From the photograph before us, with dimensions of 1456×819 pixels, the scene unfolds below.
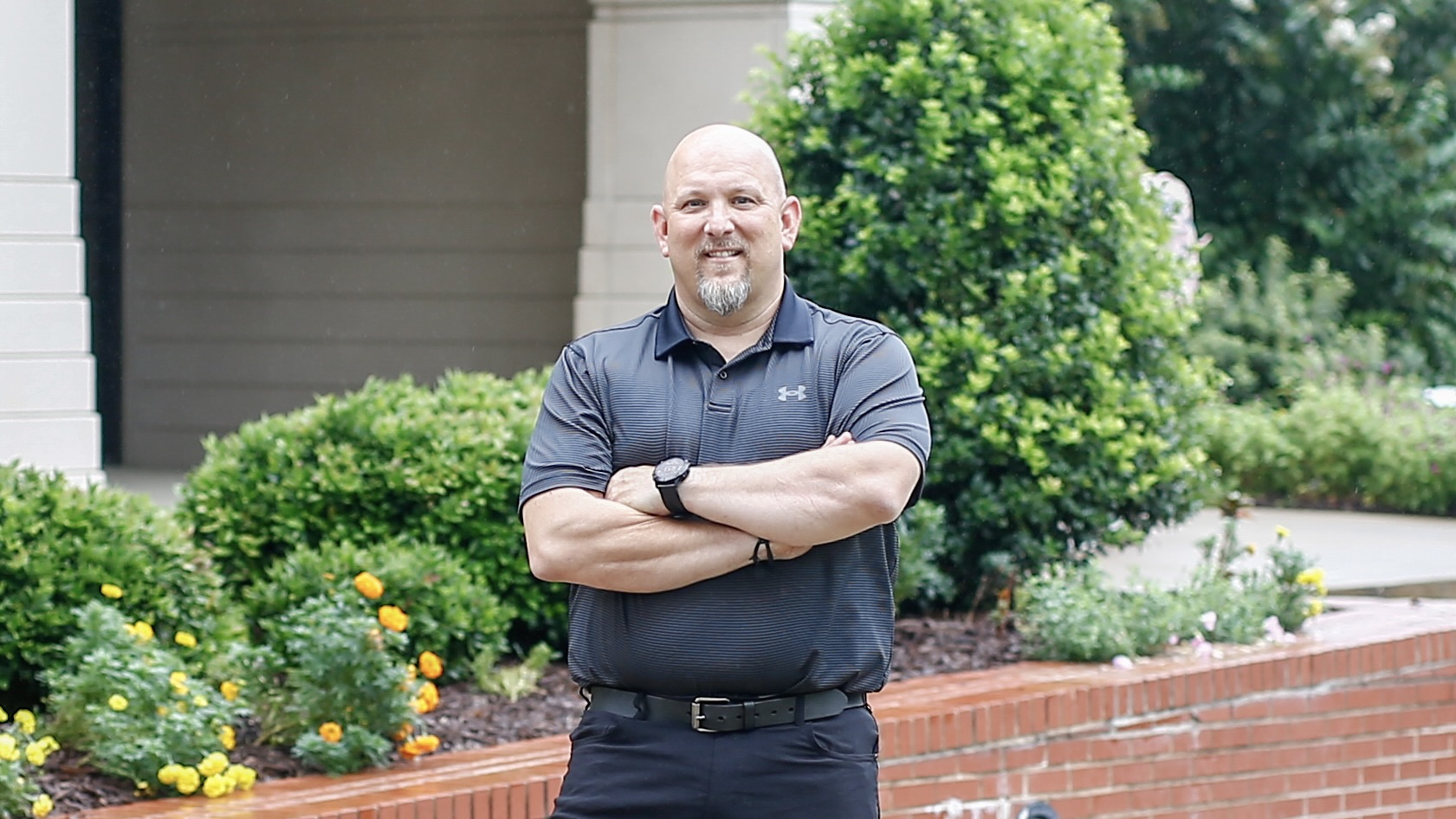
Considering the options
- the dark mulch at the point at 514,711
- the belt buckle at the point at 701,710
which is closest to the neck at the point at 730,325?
Result: the belt buckle at the point at 701,710

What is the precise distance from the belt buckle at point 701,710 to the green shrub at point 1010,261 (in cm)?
317

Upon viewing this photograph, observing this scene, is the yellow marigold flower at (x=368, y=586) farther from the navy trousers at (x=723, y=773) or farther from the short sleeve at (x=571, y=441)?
the navy trousers at (x=723, y=773)

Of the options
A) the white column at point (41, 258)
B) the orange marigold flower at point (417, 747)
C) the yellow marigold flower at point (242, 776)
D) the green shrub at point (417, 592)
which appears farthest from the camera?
the white column at point (41, 258)

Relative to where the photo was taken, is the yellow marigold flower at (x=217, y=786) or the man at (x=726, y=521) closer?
the man at (x=726, y=521)

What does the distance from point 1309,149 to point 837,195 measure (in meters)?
15.0

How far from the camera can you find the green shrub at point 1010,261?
6.23 metres

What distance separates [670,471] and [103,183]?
37.2 ft

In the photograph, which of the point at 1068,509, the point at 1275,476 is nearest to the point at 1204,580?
the point at 1068,509

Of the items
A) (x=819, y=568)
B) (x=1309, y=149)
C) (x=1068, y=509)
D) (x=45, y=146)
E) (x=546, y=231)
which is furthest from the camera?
(x=1309, y=149)

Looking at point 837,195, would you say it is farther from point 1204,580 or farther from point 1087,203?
point 1204,580

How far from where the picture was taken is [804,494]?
3.02m

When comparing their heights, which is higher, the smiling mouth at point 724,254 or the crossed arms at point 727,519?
the smiling mouth at point 724,254

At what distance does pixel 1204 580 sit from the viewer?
650 cm

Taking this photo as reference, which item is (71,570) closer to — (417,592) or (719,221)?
(417,592)
